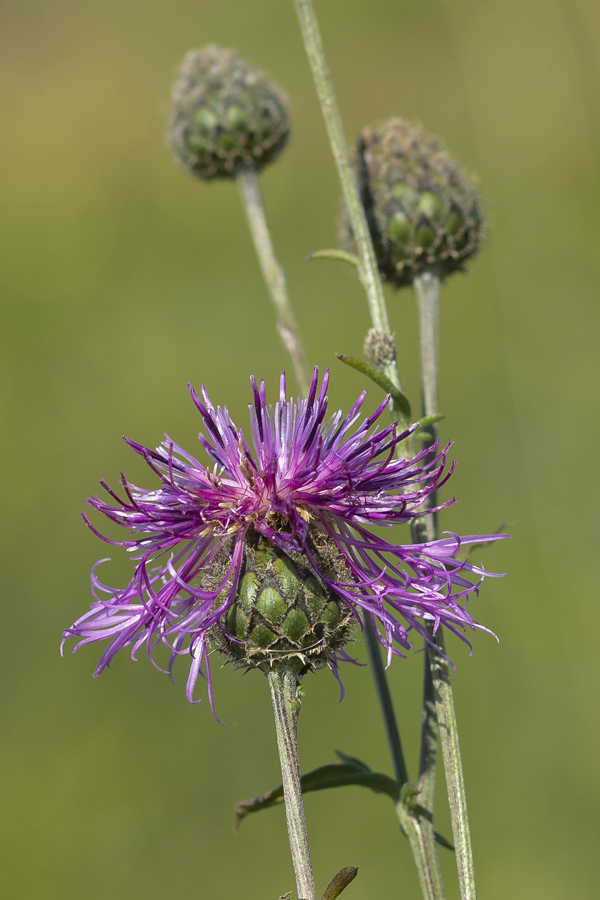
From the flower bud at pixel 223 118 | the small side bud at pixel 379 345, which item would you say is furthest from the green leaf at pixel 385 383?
the flower bud at pixel 223 118

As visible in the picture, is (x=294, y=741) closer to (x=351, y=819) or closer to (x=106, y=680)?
(x=351, y=819)

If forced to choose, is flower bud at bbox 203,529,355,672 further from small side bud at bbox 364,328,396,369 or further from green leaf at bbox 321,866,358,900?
small side bud at bbox 364,328,396,369

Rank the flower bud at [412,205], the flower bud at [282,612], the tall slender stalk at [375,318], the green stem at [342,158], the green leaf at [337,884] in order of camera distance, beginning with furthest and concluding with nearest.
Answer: the flower bud at [412,205] → the green stem at [342,158] → the tall slender stalk at [375,318] → the flower bud at [282,612] → the green leaf at [337,884]

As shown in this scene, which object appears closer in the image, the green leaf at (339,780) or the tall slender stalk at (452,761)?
the tall slender stalk at (452,761)

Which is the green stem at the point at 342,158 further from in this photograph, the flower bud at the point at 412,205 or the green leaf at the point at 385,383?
the flower bud at the point at 412,205

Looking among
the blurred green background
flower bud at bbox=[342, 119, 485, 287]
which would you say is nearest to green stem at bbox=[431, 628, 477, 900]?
flower bud at bbox=[342, 119, 485, 287]

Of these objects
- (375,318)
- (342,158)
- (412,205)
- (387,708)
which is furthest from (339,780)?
(412,205)

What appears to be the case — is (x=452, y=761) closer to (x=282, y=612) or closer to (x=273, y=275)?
(x=282, y=612)
